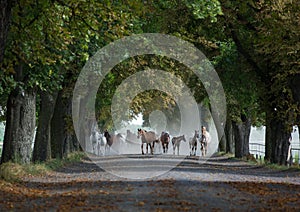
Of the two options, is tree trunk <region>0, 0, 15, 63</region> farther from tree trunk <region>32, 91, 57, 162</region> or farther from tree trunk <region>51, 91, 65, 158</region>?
tree trunk <region>51, 91, 65, 158</region>

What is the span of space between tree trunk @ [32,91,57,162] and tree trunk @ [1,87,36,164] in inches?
151

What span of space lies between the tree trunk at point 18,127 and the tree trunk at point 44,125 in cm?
384

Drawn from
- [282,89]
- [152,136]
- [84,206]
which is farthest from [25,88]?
[152,136]

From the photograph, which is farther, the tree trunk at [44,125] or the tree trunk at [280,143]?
the tree trunk at [280,143]

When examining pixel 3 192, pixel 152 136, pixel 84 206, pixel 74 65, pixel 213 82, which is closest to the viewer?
pixel 84 206

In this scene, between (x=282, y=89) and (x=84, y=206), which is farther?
(x=282, y=89)

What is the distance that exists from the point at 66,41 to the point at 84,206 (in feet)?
23.7

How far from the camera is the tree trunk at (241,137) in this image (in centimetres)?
4344

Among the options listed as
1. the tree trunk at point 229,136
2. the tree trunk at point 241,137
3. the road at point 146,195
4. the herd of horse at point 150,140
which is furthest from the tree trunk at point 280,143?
the tree trunk at point 229,136

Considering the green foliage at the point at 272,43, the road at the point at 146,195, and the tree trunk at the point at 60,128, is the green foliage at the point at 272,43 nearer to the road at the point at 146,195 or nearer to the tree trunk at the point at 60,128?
the road at the point at 146,195

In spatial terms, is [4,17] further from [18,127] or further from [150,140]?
[150,140]

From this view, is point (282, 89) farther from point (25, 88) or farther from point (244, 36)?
point (25, 88)

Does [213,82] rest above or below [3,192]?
above

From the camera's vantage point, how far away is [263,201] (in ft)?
46.4
